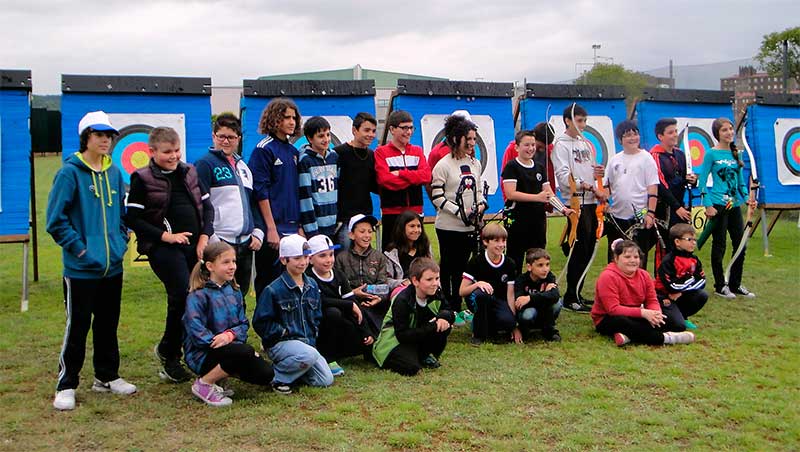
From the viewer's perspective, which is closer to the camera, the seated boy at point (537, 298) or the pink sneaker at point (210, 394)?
the pink sneaker at point (210, 394)

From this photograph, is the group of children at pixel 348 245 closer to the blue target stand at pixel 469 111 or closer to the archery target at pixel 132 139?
the blue target stand at pixel 469 111

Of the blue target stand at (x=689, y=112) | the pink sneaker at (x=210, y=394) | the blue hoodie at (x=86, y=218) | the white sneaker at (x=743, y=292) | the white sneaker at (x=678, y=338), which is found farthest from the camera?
the blue target stand at (x=689, y=112)

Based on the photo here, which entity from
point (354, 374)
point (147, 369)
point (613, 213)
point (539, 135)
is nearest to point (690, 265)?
point (613, 213)

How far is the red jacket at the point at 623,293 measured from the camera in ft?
21.1

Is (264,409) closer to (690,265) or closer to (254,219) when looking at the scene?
(254,219)

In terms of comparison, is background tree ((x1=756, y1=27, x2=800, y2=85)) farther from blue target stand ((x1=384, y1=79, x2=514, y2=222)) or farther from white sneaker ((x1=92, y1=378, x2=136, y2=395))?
white sneaker ((x1=92, y1=378, x2=136, y2=395))

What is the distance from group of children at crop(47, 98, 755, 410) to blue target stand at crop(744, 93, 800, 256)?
2684 millimetres

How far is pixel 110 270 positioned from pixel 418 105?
5.35 metres

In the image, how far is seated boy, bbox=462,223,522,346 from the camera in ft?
21.0

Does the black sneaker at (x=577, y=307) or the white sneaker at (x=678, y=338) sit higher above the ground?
the black sneaker at (x=577, y=307)

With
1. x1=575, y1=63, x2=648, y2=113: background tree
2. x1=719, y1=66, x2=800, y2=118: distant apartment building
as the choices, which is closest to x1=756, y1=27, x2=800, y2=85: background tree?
x1=719, y1=66, x2=800, y2=118: distant apartment building

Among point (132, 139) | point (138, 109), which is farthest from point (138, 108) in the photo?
point (132, 139)

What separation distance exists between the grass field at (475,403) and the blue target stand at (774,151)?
4.37 m

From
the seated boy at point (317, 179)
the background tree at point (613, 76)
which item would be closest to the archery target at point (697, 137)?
the seated boy at point (317, 179)
